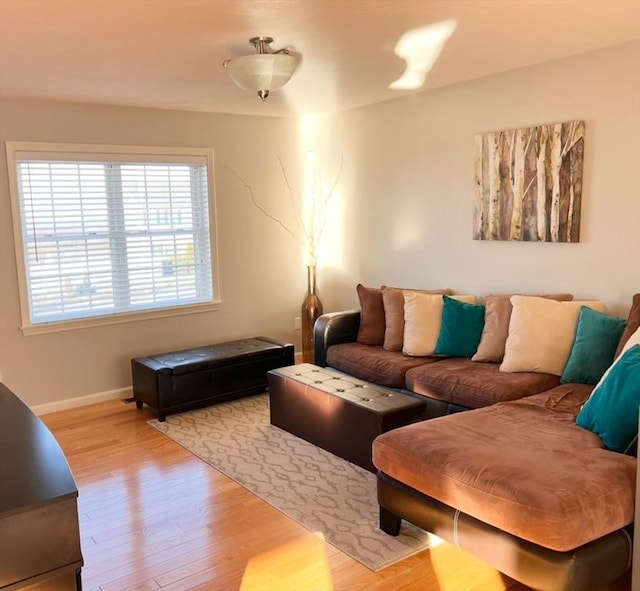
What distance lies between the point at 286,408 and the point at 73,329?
1.84 meters

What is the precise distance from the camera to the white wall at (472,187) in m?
3.52

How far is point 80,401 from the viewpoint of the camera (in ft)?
15.4

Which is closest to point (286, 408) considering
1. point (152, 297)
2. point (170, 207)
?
point (152, 297)

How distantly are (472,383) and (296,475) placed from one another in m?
1.14

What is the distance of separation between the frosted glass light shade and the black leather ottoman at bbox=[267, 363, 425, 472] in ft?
5.84

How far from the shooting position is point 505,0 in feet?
8.41

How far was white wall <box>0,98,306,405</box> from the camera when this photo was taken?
172 inches

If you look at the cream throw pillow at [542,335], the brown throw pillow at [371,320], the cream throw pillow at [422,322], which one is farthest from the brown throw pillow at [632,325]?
the brown throw pillow at [371,320]

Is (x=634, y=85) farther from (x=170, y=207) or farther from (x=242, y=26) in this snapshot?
(x=170, y=207)

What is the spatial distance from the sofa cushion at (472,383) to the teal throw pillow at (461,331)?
147mm

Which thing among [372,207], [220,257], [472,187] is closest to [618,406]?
[472,187]

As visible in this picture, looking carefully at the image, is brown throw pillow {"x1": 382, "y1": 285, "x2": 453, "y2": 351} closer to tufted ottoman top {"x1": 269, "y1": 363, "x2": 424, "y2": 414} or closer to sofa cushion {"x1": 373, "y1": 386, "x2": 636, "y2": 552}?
tufted ottoman top {"x1": 269, "y1": 363, "x2": 424, "y2": 414}

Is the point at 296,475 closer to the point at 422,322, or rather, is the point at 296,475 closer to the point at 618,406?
the point at 422,322

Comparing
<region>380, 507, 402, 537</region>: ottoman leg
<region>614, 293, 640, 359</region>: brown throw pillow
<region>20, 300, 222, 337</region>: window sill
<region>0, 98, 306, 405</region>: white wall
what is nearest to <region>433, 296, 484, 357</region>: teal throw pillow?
<region>614, 293, 640, 359</region>: brown throw pillow
